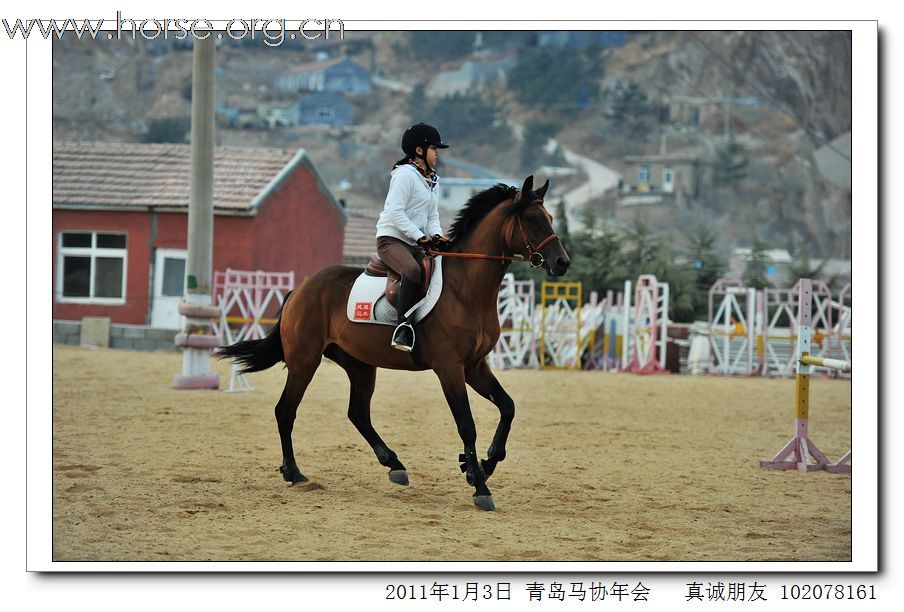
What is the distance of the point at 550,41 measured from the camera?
64.7 m

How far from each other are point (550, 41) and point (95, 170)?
4297 cm

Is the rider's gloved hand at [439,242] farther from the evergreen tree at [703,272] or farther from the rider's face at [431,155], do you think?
the evergreen tree at [703,272]

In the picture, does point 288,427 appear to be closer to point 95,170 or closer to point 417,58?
point 95,170

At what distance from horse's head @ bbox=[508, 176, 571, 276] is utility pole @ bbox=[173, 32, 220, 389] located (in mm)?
7737

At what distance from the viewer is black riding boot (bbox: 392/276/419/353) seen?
7.27 m

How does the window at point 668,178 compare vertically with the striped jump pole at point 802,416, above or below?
above

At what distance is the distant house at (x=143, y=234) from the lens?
25125mm

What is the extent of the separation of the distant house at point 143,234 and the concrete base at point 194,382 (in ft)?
36.2

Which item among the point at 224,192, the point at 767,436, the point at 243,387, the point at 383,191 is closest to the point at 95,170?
the point at 224,192

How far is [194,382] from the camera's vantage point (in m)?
14.1

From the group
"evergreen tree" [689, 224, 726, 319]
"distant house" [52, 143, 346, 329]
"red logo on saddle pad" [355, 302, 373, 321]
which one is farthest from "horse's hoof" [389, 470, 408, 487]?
"evergreen tree" [689, 224, 726, 319]

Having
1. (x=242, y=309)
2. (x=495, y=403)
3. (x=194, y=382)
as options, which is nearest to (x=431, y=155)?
(x=495, y=403)

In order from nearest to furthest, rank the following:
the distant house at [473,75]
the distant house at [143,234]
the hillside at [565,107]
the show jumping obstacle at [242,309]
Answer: the show jumping obstacle at [242,309], the distant house at [143,234], the hillside at [565,107], the distant house at [473,75]

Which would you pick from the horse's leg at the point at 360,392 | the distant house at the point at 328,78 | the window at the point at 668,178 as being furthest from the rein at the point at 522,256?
the distant house at the point at 328,78
